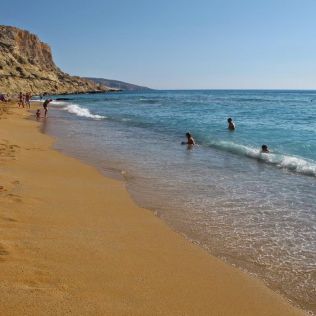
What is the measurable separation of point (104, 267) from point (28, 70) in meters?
97.3

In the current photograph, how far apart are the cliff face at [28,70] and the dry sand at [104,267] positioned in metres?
69.5

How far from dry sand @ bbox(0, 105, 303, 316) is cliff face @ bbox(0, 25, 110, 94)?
69.5 meters

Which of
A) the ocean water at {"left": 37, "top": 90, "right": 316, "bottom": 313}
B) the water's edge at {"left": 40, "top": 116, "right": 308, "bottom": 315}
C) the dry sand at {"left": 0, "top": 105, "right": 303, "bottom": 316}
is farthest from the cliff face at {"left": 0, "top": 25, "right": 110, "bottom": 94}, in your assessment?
the dry sand at {"left": 0, "top": 105, "right": 303, "bottom": 316}

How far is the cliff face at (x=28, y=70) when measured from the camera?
267 feet

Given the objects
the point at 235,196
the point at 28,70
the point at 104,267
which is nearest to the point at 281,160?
the point at 235,196

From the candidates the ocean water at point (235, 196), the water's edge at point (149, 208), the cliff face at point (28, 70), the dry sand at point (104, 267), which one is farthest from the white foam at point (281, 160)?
the cliff face at point (28, 70)

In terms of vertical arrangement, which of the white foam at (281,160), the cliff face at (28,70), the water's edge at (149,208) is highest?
the cliff face at (28,70)

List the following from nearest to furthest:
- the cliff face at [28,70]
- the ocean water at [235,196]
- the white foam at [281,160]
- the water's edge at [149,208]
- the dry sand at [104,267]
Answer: the dry sand at [104,267], the water's edge at [149,208], the ocean water at [235,196], the white foam at [281,160], the cliff face at [28,70]

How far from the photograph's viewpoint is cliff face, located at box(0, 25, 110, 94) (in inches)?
3204

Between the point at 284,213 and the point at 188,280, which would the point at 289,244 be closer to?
the point at 284,213

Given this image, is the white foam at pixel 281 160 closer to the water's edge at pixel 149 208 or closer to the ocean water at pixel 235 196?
the ocean water at pixel 235 196

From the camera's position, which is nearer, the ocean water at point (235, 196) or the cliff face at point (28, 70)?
the ocean water at point (235, 196)

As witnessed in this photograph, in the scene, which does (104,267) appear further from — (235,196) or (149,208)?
(235,196)

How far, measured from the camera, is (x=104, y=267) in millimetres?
4621
